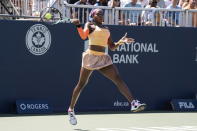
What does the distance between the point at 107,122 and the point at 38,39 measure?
2.53m

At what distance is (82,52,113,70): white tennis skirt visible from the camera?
10539 mm

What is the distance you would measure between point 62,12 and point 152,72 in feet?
8.30

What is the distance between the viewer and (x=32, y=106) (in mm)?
12477

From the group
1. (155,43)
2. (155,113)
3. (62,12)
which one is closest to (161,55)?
(155,43)

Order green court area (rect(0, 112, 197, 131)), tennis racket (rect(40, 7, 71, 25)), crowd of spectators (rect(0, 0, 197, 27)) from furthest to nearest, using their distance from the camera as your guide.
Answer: crowd of spectators (rect(0, 0, 197, 27)) < tennis racket (rect(40, 7, 71, 25)) < green court area (rect(0, 112, 197, 131))

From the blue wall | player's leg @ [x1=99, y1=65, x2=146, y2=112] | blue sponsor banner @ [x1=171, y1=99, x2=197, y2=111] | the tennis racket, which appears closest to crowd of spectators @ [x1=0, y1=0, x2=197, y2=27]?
the blue wall

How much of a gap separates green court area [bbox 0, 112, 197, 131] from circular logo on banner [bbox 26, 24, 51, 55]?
1.44 metres

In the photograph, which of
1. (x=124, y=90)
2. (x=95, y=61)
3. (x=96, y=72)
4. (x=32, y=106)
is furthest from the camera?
(x=96, y=72)

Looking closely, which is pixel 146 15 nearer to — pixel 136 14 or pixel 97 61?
pixel 136 14

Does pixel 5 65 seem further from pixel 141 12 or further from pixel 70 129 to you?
pixel 141 12

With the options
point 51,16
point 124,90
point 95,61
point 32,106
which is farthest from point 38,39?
point 124,90

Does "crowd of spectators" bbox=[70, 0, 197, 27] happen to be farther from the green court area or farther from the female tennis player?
the female tennis player

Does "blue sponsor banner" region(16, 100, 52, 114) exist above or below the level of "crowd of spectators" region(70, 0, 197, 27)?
below

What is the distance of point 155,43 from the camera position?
45.9 ft
